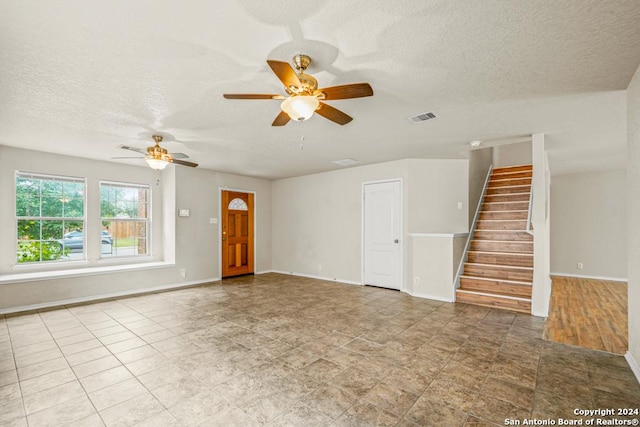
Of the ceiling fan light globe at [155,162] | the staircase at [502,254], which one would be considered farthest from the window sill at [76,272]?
the staircase at [502,254]

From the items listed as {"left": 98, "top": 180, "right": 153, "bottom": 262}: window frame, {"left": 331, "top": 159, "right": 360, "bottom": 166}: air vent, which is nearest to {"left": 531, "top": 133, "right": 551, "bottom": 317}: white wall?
{"left": 331, "top": 159, "right": 360, "bottom": 166}: air vent

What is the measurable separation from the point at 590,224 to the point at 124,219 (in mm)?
10564

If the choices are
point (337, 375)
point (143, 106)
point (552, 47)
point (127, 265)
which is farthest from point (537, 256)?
point (127, 265)

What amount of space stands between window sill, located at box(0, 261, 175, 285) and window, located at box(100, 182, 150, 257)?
397 millimetres

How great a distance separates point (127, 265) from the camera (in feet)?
18.7

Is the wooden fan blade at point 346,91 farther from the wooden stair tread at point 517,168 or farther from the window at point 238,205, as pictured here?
the wooden stair tread at point 517,168

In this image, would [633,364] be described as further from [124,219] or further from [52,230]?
[52,230]

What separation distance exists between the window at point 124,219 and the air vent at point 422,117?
18.2ft

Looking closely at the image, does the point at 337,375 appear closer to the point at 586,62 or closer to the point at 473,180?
the point at 586,62

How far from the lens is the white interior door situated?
18.6 feet

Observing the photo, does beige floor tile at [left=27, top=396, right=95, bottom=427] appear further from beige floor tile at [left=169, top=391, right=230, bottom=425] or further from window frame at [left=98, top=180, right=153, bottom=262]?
window frame at [left=98, top=180, right=153, bottom=262]

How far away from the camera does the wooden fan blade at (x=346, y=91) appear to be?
206 cm

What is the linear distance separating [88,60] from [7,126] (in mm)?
2588

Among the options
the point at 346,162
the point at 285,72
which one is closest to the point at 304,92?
the point at 285,72
